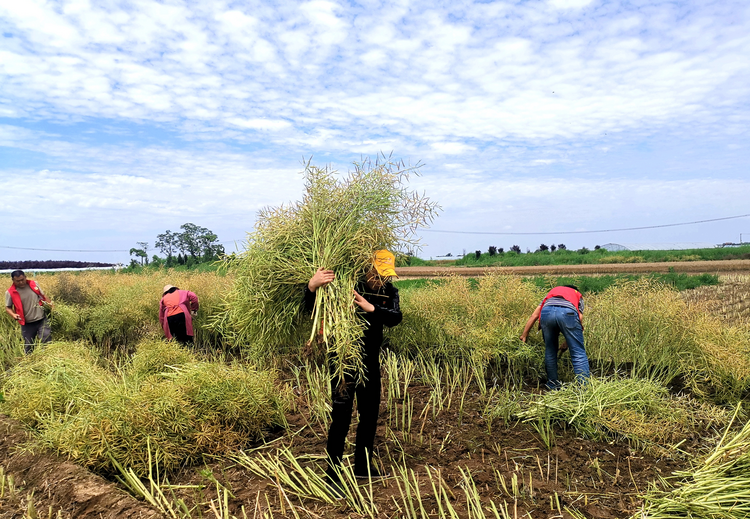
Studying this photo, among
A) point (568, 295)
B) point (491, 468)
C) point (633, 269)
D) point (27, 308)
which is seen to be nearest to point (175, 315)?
point (27, 308)

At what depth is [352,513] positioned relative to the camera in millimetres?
3564

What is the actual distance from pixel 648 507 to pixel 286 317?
2.84 metres

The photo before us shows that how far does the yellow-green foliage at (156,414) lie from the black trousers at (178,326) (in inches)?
87.8

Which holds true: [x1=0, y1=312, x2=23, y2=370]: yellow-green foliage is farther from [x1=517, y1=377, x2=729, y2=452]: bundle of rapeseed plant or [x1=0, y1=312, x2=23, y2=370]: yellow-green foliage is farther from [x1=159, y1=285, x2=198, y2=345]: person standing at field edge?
[x1=517, y1=377, x2=729, y2=452]: bundle of rapeseed plant

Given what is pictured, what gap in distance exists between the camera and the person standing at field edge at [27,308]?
894 centimetres

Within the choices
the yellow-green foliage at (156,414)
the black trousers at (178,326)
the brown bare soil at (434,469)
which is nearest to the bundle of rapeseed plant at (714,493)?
the brown bare soil at (434,469)

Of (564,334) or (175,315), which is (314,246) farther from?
(175,315)

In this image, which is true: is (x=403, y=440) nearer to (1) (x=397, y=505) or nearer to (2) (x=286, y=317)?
(1) (x=397, y=505)

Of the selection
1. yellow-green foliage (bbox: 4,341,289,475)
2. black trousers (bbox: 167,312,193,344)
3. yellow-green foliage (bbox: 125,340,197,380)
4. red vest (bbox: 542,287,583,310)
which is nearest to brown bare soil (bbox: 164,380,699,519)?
yellow-green foliage (bbox: 4,341,289,475)

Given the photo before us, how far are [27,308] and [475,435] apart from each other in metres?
8.12

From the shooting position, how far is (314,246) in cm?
385

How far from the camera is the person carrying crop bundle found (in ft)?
12.3

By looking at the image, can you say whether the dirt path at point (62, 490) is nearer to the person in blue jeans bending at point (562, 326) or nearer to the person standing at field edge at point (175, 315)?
the person standing at field edge at point (175, 315)

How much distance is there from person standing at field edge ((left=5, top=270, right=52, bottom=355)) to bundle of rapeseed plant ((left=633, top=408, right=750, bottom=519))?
9.15 m
